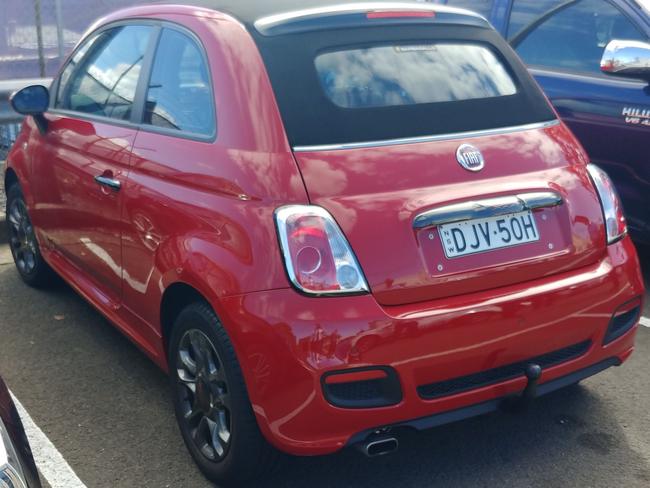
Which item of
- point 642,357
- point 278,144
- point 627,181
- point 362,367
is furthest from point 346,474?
point 627,181

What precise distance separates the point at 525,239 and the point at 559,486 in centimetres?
89

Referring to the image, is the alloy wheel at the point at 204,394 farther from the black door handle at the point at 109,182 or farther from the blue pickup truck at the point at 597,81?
the blue pickup truck at the point at 597,81

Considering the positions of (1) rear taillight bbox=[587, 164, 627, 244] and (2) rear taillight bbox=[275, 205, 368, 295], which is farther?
(1) rear taillight bbox=[587, 164, 627, 244]

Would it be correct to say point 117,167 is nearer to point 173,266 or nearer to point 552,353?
point 173,266

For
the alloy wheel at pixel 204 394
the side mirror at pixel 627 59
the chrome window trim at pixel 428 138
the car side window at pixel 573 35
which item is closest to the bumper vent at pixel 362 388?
the alloy wheel at pixel 204 394

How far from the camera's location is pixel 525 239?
10.3 feet

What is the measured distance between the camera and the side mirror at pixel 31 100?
4680 mm

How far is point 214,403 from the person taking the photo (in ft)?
10.6

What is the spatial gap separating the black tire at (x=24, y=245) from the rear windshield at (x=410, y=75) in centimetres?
263

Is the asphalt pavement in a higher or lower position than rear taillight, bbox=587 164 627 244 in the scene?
lower

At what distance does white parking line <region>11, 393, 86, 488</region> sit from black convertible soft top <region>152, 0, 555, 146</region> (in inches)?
58.2

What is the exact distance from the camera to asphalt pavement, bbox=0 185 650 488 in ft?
11.0

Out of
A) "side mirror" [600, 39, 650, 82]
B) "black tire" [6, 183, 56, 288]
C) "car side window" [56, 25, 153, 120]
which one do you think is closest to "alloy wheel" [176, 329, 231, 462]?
"car side window" [56, 25, 153, 120]

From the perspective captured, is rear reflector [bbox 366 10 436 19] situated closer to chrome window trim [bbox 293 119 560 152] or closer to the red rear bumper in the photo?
chrome window trim [bbox 293 119 560 152]
